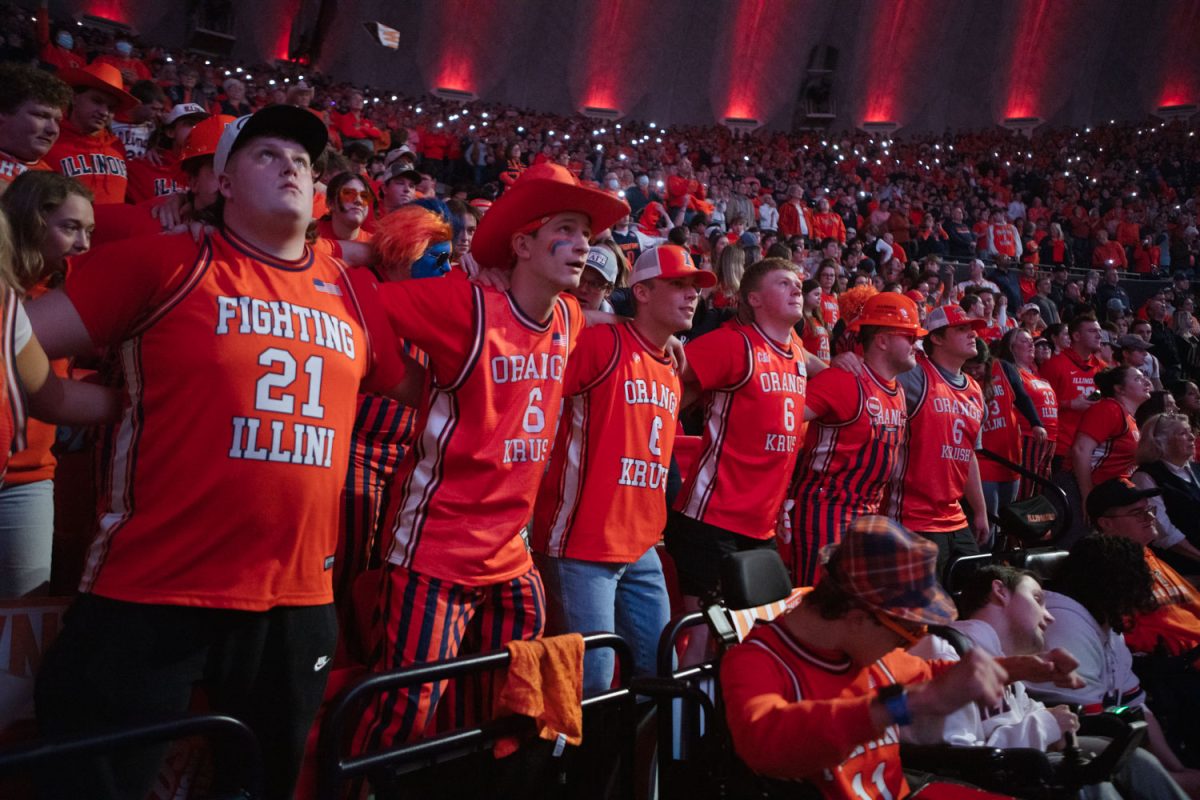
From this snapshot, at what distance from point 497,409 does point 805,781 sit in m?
1.44

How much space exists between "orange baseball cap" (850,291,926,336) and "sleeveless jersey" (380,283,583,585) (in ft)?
9.82

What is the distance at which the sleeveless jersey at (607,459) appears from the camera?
147 inches

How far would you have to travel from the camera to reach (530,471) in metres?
3.20

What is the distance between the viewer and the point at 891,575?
241 cm

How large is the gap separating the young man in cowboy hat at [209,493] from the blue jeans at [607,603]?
1100mm

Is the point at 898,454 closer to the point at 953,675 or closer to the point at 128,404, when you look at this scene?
the point at 953,675

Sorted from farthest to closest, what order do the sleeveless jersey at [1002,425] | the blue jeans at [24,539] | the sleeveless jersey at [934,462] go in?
1. the sleeveless jersey at [1002,425]
2. the sleeveless jersey at [934,462]
3. the blue jeans at [24,539]

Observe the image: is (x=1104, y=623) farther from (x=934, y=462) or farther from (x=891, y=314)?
(x=891, y=314)

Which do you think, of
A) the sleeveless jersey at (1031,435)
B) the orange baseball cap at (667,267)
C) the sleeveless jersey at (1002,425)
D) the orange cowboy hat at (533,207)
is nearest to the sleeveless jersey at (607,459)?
the orange baseball cap at (667,267)

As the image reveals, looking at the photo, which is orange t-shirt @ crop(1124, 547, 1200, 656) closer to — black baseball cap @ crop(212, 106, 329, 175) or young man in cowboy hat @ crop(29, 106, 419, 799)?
young man in cowboy hat @ crop(29, 106, 419, 799)

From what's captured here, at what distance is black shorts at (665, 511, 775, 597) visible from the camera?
4.43 metres

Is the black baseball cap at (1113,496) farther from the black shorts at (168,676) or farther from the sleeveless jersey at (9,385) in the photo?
the sleeveless jersey at (9,385)

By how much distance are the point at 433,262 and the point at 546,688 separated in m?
1.79

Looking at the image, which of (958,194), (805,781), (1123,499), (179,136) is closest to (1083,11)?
(958,194)
